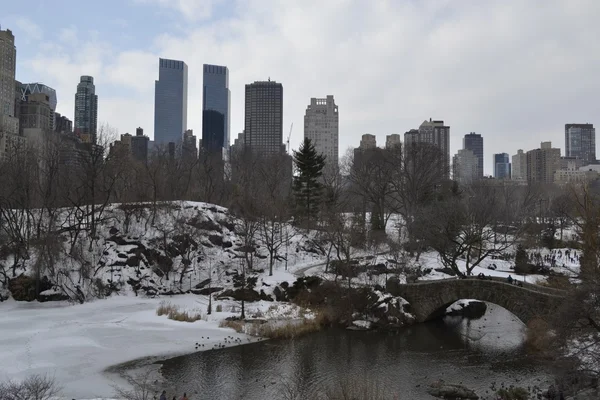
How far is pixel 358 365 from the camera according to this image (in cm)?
2781

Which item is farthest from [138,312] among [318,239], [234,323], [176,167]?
[176,167]

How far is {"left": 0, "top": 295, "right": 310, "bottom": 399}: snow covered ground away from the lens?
25.1 meters

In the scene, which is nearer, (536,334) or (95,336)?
(536,334)

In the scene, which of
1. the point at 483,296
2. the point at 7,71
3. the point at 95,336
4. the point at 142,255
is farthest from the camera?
Answer: the point at 7,71

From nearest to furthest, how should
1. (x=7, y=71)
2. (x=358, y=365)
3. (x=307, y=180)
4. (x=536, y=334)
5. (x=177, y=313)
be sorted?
(x=358, y=365) → (x=536, y=334) → (x=177, y=313) → (x=307, y=180) → (x=7, y=71)

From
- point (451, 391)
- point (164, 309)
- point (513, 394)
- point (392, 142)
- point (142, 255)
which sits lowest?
point (451, 391)

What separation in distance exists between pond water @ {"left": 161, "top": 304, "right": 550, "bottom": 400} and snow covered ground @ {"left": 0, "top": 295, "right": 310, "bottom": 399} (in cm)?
303

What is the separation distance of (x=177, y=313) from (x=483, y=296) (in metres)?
24.3

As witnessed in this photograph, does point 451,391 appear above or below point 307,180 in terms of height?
below

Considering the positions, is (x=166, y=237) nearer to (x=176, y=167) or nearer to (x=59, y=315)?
(x=59, y=315)

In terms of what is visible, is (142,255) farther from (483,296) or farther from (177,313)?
(483,296)

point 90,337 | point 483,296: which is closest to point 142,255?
point 90,337

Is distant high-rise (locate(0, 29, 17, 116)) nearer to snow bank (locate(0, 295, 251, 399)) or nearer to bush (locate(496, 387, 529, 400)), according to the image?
snow bank (locate(0, 295, 251, 399))

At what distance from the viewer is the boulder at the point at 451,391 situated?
899 inches
